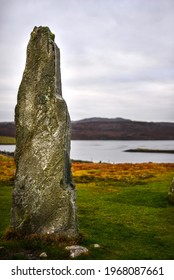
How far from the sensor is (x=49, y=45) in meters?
12.6

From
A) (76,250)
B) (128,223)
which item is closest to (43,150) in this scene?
(76,250)

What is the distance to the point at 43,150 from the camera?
12211 mm

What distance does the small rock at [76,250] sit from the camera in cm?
1055

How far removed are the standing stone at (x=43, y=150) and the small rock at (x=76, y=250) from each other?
80 centimetres

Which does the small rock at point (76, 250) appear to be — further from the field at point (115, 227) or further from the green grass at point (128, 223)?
the green grass at point (128, 223)

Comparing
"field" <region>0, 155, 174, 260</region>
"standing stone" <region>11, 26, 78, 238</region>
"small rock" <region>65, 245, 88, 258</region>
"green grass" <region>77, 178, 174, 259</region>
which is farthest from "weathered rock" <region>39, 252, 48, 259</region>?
"green grass" <region>77, 178, 174, 259</region>

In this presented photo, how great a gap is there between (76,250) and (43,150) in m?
3.61

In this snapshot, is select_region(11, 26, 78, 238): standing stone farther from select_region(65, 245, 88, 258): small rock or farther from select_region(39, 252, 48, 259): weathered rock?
select_region(39, 252, 48, 259): weathered rock

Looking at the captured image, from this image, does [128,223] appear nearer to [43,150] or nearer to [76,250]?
[76,250]

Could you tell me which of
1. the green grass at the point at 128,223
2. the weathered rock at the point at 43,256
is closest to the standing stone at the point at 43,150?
the weathered rock at the point at 43,256

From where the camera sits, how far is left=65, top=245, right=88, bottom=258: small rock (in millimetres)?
10555

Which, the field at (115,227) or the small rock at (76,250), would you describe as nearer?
the small rock at (76,250)

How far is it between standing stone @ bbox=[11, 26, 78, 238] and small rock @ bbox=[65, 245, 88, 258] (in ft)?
2.64
